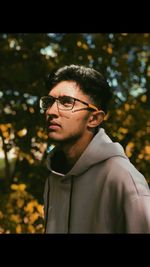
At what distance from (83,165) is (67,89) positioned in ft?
1.26

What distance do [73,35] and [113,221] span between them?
2.82 metres

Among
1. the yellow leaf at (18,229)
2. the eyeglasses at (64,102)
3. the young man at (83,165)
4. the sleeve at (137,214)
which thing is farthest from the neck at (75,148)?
the yellow leaf at (18,229)

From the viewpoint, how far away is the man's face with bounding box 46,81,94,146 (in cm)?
239

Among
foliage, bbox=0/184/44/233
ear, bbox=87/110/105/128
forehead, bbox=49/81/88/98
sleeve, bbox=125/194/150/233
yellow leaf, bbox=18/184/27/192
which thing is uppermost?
forehead, bbox=49/81/88/98

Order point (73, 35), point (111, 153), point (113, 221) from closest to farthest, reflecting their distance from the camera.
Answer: point (113, 221) < point (111, 153) < point (73, 35)

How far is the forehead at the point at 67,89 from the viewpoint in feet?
7.95

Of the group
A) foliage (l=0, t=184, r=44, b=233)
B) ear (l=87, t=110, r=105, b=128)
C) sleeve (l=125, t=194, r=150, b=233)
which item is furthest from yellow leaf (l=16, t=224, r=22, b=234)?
sleeve (l=125, t=194, r=150, b=233)

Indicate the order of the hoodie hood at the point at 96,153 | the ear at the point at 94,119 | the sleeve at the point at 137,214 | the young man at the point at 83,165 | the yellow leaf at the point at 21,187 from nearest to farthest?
1. the sleeve at the point at 137,214
2. the young man at the point at 83,165
3. the hoodie hood at the point at 96,153
4. the ear at the point at 94,119
5. the yellow leaf at the point at 21,187

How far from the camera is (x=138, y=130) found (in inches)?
189

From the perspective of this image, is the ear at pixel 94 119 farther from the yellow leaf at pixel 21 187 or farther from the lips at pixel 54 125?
the yellow leaf at pixel 21 187

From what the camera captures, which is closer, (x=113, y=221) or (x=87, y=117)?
(x=113, y=221)

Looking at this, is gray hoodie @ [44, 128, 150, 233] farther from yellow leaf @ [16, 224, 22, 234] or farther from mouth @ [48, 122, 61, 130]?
yellow leaf @ [16, 224, 22, 234]
